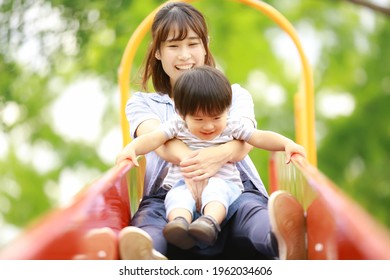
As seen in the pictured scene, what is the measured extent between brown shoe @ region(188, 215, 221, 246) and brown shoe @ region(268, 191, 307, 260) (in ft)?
0.44

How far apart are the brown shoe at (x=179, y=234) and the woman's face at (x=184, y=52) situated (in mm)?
515

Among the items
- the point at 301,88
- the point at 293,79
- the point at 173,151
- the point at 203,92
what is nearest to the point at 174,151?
the point at 173,151

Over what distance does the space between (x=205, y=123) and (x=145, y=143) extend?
0.56 feet

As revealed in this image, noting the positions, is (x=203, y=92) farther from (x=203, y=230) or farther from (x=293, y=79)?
(x=293, y=79)

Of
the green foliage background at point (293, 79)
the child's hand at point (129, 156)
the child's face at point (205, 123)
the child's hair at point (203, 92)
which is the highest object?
the green foliage background at point (293, 79)

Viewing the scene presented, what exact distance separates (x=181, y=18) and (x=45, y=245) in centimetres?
91

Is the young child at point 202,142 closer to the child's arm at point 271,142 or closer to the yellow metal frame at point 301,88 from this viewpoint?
the child's arm at point 271,142

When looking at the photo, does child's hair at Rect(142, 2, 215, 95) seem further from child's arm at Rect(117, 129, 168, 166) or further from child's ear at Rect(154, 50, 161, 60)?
child's arm at Rect(117, 129, 168, 166)

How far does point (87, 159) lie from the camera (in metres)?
7.54

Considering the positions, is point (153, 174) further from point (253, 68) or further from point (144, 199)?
point (253, 68)

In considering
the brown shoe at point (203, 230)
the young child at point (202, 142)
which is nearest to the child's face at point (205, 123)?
the young child at point (202, 142)

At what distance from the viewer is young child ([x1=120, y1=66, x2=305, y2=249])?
5.43 feet

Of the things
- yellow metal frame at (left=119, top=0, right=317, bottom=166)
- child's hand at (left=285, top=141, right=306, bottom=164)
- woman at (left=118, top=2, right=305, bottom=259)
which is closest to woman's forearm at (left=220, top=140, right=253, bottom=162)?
woman at (left=118, top=2, right=305, bottom=259)

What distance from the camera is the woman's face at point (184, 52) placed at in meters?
2.02
